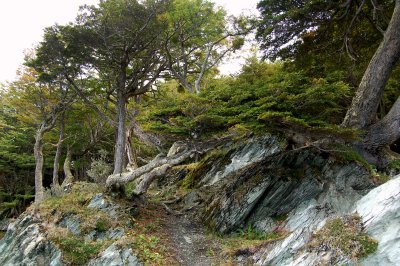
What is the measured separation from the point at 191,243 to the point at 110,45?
8.11m

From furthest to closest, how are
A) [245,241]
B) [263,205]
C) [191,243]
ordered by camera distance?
[263,205] → [191,243] → [245,241]

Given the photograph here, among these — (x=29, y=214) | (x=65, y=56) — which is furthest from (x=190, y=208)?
(x=65, y=56)

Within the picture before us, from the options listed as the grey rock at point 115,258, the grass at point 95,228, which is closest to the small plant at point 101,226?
the grass at point 95,228

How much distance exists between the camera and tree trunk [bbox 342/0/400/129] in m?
8.45

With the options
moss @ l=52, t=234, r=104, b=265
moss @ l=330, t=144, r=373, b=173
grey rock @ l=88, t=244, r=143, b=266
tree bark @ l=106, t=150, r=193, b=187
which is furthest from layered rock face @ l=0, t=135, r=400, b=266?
tree bark @ l=106, t=150, r=193, b=187

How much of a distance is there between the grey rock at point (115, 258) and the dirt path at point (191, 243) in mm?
1259

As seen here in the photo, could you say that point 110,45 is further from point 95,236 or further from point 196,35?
point 95,236

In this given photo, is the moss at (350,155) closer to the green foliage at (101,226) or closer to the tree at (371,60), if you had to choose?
the tree at (371,60)

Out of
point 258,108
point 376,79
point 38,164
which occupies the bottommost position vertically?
point 38,164

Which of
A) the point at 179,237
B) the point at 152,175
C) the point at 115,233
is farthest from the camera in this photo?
the point at 152,175

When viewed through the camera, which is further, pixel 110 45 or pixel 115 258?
pixel 110 45

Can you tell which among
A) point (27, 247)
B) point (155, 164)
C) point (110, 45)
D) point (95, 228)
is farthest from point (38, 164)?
point (155, 164)

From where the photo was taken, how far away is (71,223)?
9.51 metres

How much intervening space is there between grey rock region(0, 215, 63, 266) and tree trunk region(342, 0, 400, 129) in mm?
9676
